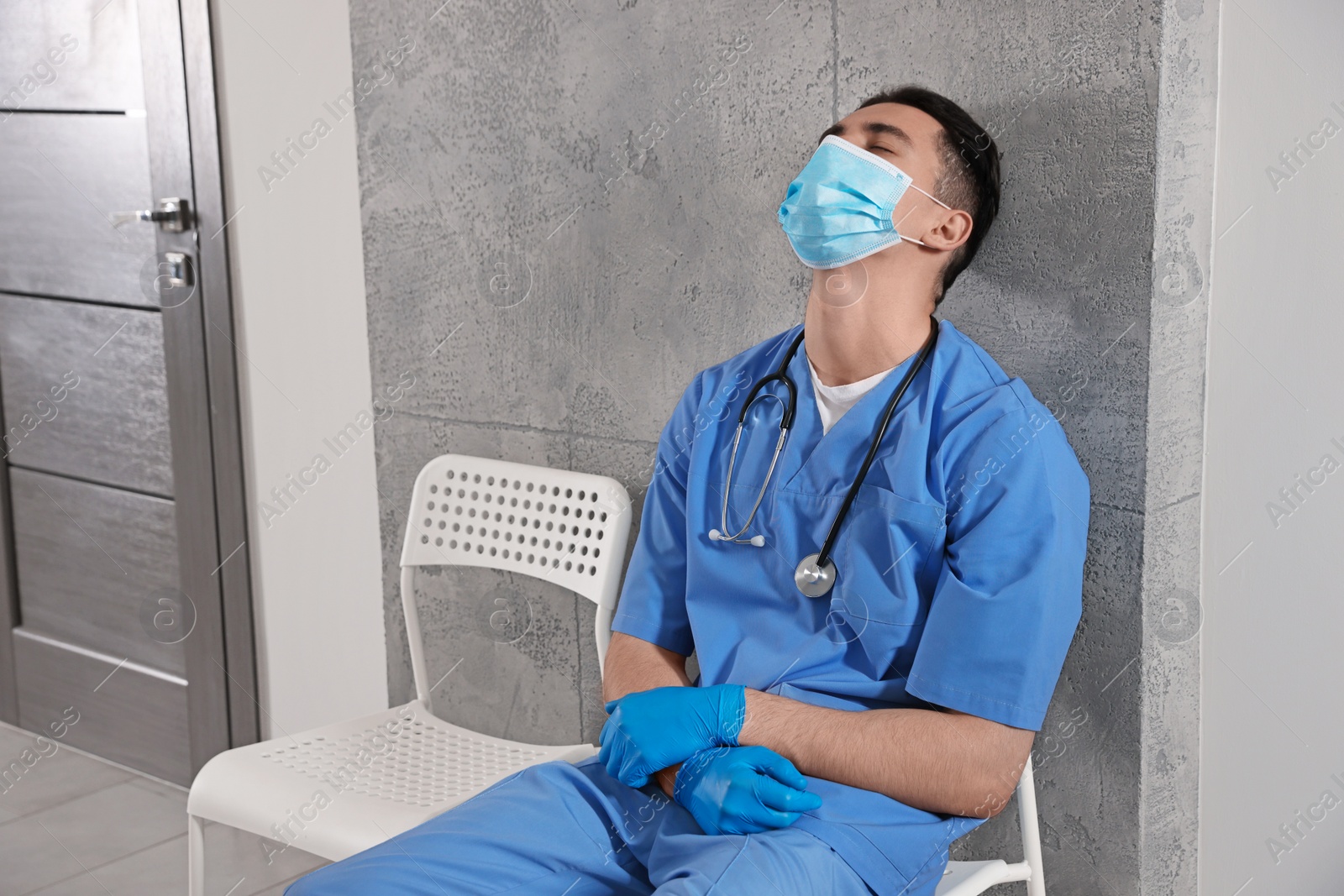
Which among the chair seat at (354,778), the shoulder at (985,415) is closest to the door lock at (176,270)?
the chair seat at (354,778)

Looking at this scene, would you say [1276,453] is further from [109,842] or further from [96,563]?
[96,563]

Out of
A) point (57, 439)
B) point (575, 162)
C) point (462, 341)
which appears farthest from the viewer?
point (57, 439)

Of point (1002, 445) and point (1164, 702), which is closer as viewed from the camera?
point (1002, 445)

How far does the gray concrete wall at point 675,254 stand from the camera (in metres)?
1.50

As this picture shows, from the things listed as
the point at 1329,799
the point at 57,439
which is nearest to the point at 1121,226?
the point at 1329,799

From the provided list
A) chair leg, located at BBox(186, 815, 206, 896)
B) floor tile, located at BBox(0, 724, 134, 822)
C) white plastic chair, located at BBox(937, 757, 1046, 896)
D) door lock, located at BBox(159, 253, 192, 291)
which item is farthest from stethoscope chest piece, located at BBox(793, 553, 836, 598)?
floor tile, located at BBox(0, 724, 134, 822)

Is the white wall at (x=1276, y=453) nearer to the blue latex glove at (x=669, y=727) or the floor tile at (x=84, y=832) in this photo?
the blue latex glove at (x=669, y=727)

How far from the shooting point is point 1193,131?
146 cm

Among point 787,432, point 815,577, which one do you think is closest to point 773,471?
point 787,432

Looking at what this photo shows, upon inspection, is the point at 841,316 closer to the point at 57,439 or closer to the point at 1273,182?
the point at 1273,182

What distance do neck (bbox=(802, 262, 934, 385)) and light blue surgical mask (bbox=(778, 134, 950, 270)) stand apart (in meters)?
0.04

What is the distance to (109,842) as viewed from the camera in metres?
2.49

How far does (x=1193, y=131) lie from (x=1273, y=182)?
11 centimetres

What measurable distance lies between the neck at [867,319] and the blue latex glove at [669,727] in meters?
0.44
